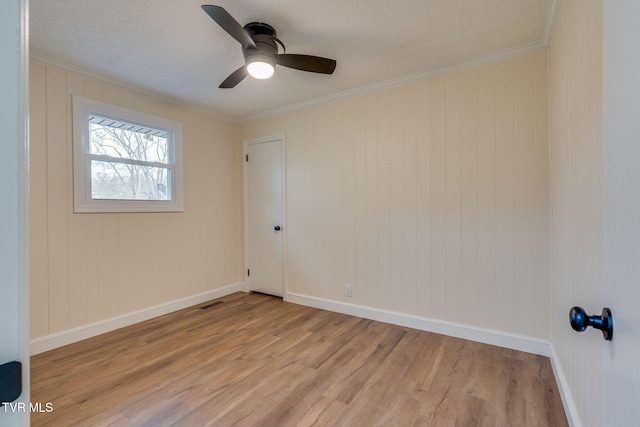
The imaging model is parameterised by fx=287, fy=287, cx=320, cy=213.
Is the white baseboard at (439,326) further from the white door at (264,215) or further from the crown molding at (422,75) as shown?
the crown molding at (422,75)

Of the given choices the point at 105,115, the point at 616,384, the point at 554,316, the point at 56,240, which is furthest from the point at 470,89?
the point at 56,240

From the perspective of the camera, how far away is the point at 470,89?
2594mm

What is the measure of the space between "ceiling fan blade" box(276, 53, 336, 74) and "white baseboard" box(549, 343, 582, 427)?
2572 millimetres

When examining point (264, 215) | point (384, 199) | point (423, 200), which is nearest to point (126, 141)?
point (264, 215)

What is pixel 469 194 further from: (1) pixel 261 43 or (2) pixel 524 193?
(1) pixel 261 43

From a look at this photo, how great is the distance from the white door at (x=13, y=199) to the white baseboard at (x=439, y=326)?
2.91 m

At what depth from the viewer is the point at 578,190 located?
1.47 metres

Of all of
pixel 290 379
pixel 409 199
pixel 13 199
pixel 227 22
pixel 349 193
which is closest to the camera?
pixel 13 199

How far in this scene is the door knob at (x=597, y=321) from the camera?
2.18 feet

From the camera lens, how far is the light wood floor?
66.6 inches

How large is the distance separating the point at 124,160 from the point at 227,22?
6.90 feet

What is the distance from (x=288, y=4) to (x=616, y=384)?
2290 mm

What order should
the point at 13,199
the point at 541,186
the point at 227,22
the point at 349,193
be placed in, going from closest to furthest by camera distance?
the point at 13,199, the point at 227,22, the point at 541,186, the point at 349,193

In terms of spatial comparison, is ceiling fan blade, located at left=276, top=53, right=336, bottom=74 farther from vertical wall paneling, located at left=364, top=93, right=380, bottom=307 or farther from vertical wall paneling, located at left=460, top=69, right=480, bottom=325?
vertical wall paneling, located at left=460, top=69, right=480, bottom=325
